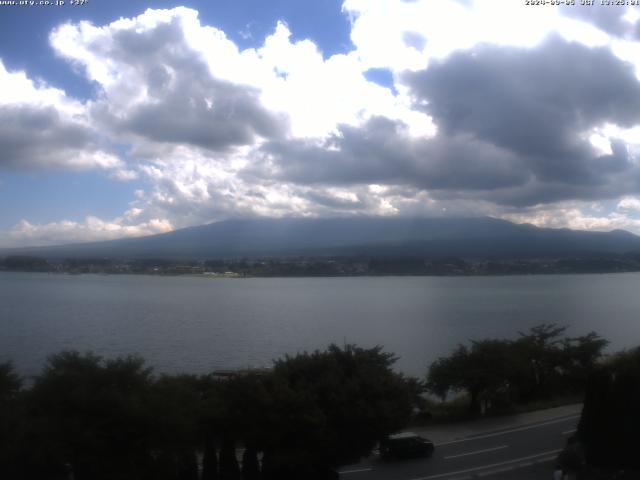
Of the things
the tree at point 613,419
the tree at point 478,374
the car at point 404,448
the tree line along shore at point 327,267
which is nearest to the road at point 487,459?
the car at point 404,448

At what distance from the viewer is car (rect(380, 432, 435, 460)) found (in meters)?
13.0

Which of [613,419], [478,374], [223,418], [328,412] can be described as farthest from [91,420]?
[478,374]

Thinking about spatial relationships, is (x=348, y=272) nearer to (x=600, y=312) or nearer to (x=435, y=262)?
(x=435, y=262)

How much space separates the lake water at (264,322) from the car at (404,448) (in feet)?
45.6

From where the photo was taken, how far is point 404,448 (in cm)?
1305

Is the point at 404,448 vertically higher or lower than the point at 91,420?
lower

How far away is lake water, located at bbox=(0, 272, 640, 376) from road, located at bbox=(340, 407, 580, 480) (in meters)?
11.9

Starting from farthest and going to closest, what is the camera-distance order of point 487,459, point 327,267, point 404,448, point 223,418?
point 327,267 → point 404,448 → point 487,459 → point 223,418

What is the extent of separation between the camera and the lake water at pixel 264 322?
32031 mm

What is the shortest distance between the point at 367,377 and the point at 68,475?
5139 millimetres

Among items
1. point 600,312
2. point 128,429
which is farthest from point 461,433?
point 600,312

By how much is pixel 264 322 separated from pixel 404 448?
32442 mm

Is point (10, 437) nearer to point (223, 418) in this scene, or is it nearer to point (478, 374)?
point (223, 418)

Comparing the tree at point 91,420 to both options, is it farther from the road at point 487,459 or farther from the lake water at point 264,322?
the lake water at point 264,322
